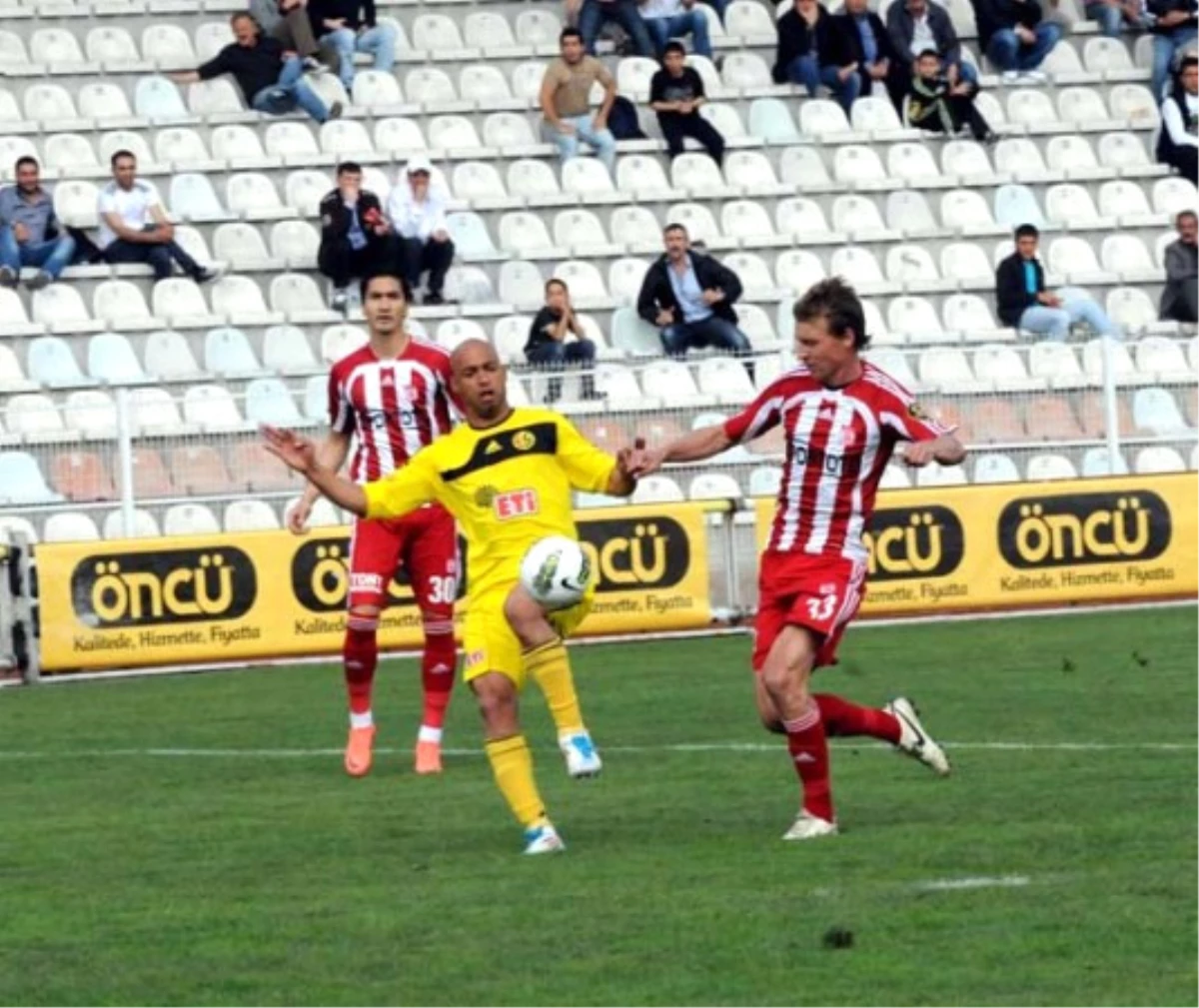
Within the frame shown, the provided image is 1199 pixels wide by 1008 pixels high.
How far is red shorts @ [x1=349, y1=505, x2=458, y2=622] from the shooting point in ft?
48.0

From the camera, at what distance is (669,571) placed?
22.8m

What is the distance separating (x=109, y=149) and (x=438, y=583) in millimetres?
14076

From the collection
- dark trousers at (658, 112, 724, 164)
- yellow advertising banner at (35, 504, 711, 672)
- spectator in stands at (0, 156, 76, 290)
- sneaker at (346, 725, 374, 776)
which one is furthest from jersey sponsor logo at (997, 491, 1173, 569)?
sneaker at (346, 725, 374, 776)

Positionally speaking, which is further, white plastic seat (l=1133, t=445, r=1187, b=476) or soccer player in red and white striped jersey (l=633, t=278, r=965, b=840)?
white plastic seat (l=1133, t=445, r=1187, b=476)

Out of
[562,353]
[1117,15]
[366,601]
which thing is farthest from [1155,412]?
[366,601]

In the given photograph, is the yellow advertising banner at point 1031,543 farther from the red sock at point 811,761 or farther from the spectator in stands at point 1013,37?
the red sock at point 811,761

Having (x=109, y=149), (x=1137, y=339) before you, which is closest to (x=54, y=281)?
(x=109, y=149)

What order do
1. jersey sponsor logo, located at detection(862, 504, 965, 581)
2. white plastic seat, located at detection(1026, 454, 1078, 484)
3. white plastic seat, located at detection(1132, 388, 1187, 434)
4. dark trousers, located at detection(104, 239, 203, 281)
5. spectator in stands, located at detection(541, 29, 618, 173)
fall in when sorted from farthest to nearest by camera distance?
spectator in stands, located at detection(541, 29, 618, 173), dark trousers, located at detection(104, 239, 203, 281), white plastic seat, located at detection(1132, 388, 1187, 434), white plastic seat, located at detection(1026, 454, 1078, 484), jersey sponsor logo, located at detection(862, 504, 965, 581)

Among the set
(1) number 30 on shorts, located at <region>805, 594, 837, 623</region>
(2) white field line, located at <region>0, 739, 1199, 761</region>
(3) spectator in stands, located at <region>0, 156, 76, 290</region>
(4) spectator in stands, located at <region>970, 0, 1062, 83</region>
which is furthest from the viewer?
(4) spectator in stands, located at <region>970, 0, 1062, 83</region>

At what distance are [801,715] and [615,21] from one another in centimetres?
2026

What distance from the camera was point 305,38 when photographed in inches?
1137

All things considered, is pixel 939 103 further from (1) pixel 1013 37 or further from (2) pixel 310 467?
(2) pixel 310 467

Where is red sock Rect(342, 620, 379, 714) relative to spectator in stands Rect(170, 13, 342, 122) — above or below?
below

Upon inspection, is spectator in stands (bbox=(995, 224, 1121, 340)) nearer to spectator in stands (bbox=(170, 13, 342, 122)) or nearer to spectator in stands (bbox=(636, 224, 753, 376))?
spectator in stands (bbox=(636, 224, 753, 376))
